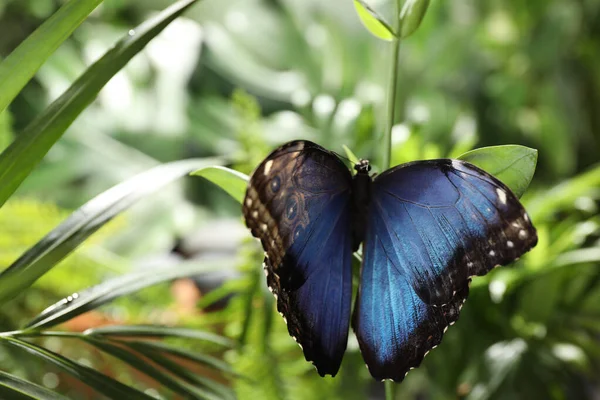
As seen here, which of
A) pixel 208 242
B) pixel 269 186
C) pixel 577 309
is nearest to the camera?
pixel 269 186

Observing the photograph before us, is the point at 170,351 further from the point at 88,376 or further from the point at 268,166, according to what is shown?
the point at 268,166

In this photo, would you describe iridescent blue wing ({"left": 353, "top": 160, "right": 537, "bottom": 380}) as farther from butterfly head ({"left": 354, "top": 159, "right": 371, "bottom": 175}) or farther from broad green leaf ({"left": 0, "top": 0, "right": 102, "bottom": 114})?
broad green leaf ({"left": 0, "top": 0, "right": 102, "bottom": 114})

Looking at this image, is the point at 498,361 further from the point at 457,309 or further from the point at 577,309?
the point at 457,309

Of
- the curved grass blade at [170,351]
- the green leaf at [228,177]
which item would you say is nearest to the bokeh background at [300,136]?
the curved grass blade at [170,351]

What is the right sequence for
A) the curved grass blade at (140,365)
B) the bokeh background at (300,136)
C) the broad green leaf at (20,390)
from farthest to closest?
the bokeh background at (300,136) < the curved grass blade at (140,365) < the broad green leaf at (20,390)

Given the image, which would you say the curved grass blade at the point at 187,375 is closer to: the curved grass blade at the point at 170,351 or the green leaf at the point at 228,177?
the curved grass blade at the point at 170,351

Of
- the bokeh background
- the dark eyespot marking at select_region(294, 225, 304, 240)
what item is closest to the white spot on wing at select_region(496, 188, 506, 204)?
the dark eyespot marking at select_region(294, 225, 304, 240)

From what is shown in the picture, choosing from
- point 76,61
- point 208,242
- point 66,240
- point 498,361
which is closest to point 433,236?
point 66,240
